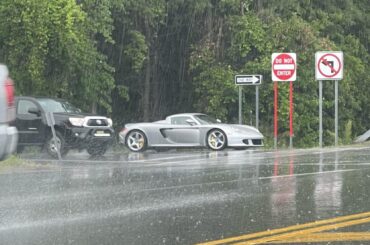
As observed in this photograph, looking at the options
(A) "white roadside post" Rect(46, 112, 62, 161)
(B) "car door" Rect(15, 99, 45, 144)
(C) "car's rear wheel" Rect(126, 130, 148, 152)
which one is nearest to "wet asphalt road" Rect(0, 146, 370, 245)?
(A) "white roadside post" Rect(46, 112, 62, 161)

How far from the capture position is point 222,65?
91.8 ft

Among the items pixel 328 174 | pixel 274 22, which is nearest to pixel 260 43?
pixel 274 22

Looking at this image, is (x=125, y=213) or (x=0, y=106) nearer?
(x=0, y=106)

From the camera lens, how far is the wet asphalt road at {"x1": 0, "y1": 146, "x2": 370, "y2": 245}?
7.67m

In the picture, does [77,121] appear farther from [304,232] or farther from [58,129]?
[304,232]

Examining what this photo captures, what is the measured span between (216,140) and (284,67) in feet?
9.91

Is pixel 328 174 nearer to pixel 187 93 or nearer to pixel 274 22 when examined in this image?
pixel 274 22

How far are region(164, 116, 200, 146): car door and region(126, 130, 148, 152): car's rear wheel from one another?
2.32 ft

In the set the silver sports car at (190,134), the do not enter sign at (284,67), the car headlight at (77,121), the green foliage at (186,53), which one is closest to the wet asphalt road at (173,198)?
the car headlight at (77,121)

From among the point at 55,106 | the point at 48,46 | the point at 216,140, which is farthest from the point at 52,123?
the point at 48,46

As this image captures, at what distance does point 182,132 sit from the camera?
20578 mm

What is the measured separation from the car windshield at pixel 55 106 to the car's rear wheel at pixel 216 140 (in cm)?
396

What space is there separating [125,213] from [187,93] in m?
22.4

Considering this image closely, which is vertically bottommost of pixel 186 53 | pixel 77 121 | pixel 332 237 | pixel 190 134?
pixel 332 237
